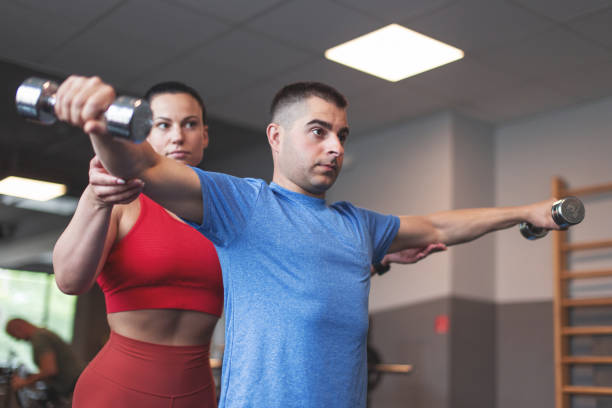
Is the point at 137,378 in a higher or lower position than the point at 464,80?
lower

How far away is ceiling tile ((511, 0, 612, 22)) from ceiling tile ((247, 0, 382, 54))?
812mm

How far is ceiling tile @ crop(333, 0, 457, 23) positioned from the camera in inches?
138

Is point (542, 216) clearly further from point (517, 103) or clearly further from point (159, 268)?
point (517, 103)

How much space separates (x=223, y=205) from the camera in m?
1.31

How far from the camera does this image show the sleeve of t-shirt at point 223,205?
1280 mm

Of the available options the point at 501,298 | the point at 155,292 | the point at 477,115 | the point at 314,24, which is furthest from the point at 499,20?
the point at 155,292

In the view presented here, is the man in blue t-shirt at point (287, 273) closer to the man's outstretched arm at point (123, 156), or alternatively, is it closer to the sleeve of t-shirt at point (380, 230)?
the man's outstretched arm at point (123, 156)

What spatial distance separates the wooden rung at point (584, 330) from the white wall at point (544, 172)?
13.2 inches

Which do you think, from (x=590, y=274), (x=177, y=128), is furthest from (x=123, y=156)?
(x=590, y=274)

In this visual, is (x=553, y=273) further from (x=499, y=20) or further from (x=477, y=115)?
(x=499, y=20)

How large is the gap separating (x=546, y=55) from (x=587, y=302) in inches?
64.6

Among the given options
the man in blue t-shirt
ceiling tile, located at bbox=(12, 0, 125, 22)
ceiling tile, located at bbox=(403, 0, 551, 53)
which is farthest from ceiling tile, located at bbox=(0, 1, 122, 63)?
the man in blue t-shirt

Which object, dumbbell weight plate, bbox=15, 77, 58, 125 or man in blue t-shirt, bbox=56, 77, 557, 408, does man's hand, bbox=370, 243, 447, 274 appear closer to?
man in blue t-shirt, bbox=56, 77, 557, 408

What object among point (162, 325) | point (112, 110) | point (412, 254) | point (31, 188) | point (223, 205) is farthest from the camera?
point (31, 188)
